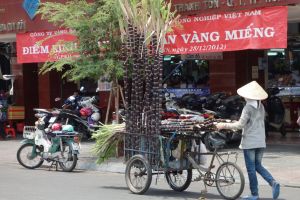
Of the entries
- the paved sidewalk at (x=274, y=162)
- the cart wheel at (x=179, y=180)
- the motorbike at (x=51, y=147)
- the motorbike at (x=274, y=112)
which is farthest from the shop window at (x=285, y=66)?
the cart wheel at (x=179, y=180)

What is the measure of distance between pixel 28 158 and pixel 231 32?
5.47 meters

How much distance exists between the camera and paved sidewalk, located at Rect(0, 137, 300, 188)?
11.5 meters

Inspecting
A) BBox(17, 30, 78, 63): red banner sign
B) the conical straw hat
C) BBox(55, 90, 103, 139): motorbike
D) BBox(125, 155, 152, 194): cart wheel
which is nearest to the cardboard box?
BBox(17, 30, 78, 63): red banner sign

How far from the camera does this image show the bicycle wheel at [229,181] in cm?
913

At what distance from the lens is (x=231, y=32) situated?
1430 cm

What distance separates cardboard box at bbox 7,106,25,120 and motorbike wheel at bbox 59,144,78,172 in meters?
8.37

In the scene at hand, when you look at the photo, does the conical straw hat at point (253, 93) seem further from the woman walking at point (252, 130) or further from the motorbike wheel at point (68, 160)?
the motorbike wheel at point (68, 160)

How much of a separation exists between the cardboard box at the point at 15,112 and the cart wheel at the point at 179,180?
11.9 m

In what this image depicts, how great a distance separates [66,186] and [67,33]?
6695mm

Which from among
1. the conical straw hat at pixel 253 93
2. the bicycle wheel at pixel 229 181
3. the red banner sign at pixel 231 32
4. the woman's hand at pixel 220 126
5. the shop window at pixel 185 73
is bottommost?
the bicycle wheel at pixel 229 181

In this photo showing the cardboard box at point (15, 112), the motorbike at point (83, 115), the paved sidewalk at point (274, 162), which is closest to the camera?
the paved sidewalk at point (274, 162)

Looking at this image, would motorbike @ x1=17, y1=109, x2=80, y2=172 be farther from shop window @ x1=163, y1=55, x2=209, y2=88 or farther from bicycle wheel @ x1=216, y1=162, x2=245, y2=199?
shop window @ x1=163, y1=55, x2=209, y2=88

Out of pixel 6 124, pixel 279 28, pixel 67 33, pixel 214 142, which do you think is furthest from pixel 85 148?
pixel 214 142

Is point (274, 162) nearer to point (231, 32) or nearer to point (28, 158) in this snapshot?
point (231, 32)
